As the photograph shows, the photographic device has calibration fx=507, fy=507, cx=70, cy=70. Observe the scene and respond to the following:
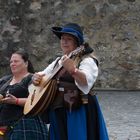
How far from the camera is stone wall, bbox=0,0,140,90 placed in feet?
34.7

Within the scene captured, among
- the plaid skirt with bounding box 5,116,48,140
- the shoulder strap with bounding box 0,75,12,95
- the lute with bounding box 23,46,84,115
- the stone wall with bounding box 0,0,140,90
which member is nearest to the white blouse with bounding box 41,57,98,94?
the lute with bounding box 23,46,84,115

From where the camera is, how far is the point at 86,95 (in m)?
3.68

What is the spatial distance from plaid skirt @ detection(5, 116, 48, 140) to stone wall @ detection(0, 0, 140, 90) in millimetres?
6471

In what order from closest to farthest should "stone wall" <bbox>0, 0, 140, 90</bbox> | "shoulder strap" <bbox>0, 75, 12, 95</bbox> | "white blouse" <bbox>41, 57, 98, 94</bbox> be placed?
"white blouse" <bbox>41, 57, 98, 94</bbox>, "shoulder strap" <bbox>0, 75, 12, 95</bbox>, "stone wall" <bbox>0, 0, 140, 90</bbox>

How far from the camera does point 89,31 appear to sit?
10695 millimetres

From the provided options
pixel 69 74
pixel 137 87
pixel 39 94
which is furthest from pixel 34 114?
pixel 137 87

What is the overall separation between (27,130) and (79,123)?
55 cm

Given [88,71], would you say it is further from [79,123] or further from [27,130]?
[27,130]

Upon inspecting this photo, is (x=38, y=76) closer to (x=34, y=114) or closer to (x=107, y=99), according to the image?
Result: (x=34, y=114)

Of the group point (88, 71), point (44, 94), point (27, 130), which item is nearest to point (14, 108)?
point (27, 130)

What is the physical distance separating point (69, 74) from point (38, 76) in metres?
0.35

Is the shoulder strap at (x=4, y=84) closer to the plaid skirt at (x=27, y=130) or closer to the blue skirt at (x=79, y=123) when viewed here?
the plaid skirt at (x=27, y=130)

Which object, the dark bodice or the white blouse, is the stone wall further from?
the white blouse

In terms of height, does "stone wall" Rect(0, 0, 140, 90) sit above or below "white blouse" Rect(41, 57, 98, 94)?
below
